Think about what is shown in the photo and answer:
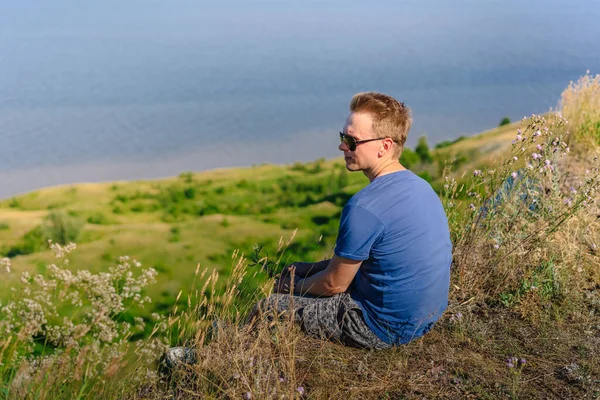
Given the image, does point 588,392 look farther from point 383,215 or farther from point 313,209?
point 313,209

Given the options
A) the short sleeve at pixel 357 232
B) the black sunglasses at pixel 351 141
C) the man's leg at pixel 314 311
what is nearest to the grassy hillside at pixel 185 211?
the man's leg at pixel 314 311

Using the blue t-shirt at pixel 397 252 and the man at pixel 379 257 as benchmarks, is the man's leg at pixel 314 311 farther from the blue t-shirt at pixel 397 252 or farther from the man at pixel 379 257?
the blue t-shirt at pixel 397 252

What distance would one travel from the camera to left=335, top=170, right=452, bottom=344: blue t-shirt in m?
2.99

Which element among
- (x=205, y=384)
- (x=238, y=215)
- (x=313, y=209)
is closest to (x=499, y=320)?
(x=205, y=384)

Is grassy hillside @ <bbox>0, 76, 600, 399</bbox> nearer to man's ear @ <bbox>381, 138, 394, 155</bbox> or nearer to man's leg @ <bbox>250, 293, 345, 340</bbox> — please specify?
man's leg @ <bbox>250, 293, 345, 340</bbox>

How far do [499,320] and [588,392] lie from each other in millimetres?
907

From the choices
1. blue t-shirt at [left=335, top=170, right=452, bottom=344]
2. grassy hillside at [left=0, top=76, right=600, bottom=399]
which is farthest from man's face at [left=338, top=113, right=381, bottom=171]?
grassy hillside at [left=0, top=76, right=600, bottom=399]

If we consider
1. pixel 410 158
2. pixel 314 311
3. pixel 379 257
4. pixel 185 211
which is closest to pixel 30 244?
pixel 185 211

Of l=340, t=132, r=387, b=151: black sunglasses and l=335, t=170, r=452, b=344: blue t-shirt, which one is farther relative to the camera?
l=340, t=132, r=387, b=151: black sunglasses

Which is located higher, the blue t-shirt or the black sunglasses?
the black sunglasses

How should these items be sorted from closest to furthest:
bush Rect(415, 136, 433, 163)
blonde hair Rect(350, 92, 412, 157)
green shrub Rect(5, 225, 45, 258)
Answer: blonde hair Rect(350, 92, 412, 157), bush Rect(415, 136, 433, 163), green shrub Rect(5, 225, 45, 258)

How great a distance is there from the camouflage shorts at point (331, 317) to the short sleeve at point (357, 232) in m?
0.51

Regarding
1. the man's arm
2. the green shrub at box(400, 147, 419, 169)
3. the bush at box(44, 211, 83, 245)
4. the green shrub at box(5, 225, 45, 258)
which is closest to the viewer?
the man's arm

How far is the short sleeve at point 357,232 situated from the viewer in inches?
116
